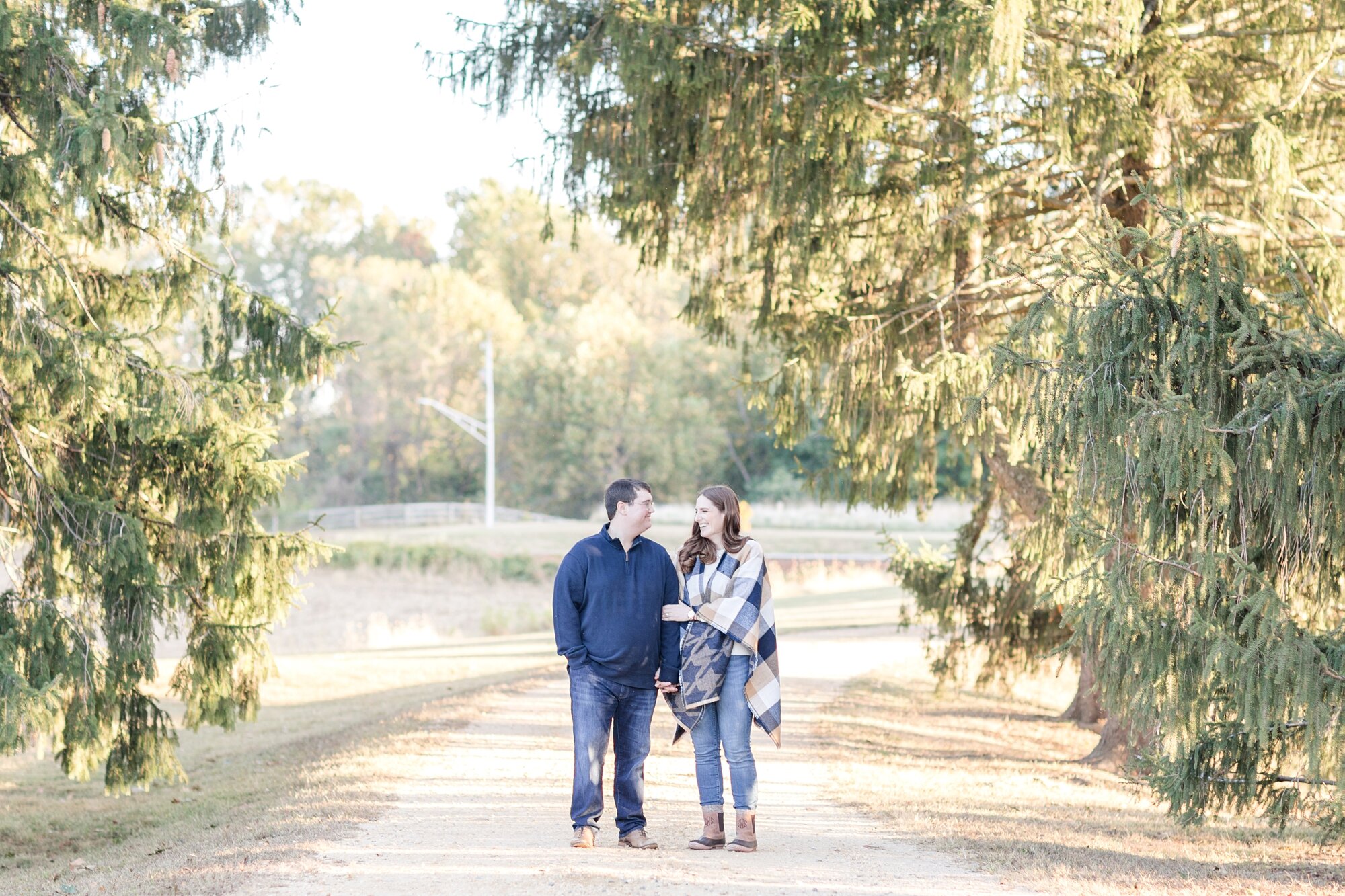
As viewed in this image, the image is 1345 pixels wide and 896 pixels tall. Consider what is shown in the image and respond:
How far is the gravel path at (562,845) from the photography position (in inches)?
229

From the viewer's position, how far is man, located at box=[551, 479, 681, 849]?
20.9 feet

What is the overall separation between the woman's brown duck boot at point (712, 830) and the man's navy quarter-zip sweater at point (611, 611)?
2.34ft

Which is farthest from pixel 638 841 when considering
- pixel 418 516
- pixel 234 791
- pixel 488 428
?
pixel 418 516

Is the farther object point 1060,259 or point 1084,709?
point 1084,709

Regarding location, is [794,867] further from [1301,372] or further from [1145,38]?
[1145,38]

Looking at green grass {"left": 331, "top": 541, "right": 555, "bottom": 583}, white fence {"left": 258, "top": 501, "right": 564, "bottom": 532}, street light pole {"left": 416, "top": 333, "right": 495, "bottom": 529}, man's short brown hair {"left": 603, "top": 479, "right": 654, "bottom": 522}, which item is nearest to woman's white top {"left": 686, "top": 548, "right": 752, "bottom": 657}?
man's short brown hair {"left": 603, "top": 479, "right": 654, "bottom": 522}

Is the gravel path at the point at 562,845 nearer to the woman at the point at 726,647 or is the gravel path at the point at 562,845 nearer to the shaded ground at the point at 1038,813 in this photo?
the shaded ground at the point at 1038,813

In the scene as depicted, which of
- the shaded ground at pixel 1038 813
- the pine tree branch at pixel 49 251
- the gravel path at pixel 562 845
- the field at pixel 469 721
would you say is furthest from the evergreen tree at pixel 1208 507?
the pine tree branch at pixel 49 251

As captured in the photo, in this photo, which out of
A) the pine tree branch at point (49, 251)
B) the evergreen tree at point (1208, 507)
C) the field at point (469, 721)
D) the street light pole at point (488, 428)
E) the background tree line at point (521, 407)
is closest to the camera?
the evergreen tree at point (1208, 507)

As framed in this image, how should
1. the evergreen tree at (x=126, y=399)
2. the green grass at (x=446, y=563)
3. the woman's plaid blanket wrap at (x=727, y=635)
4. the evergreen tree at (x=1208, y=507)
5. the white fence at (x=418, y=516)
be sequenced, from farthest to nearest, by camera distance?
the white fence at (x=418, y=516) < the green grass at (x=446, y=563) < the evergreen tree at (x=126, y=399) < the woman's plaid blanket wrap at (x=727, y=635) < the evergreen tree at (x=1208, y=507)

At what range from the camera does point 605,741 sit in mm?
6512

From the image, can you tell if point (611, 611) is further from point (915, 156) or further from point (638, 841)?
point (915, 156)

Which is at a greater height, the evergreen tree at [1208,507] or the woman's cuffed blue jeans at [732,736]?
the evergreen tree at [1208,507]

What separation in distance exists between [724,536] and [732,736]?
997 mm
